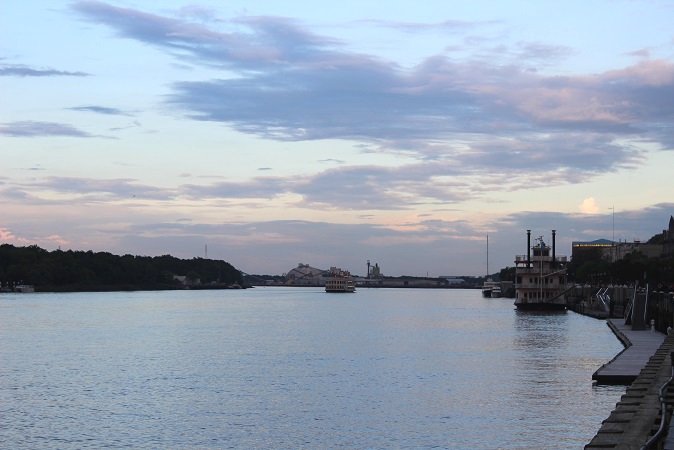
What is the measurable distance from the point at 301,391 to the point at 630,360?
21100 millimetres

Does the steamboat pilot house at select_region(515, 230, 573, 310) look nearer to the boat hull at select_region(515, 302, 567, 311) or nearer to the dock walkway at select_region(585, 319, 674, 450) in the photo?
the boat hull at select_region(515, 302, 567, 311)

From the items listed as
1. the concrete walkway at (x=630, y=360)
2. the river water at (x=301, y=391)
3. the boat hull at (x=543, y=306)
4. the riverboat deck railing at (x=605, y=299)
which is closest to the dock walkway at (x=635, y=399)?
the concrete walkway at (x=630, y=360)

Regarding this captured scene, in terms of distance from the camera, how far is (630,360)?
59219mm

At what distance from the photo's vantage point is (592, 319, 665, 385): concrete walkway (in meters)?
52.2

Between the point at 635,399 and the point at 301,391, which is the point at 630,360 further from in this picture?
the point at 635,399

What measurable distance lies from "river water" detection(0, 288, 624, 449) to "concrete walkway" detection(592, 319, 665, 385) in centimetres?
104

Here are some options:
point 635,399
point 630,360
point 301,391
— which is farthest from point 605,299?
point 635,399

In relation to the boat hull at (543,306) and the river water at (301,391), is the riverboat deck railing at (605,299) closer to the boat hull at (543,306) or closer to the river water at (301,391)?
the boat hull at (543,306)

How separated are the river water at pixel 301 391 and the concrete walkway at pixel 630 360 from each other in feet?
3.42

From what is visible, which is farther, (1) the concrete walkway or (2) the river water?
(1) the concrete walkway

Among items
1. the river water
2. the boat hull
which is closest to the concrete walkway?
the river water

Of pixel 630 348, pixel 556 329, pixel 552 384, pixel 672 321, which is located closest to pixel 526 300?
pixel 556 329

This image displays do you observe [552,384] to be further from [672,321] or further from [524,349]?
[672,321]

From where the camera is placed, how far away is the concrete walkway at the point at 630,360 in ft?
171
